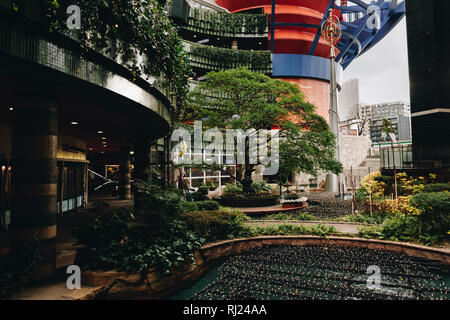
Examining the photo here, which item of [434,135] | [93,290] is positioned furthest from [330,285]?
[434,135]

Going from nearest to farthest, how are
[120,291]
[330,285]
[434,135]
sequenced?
[120,291], [330,285], [434,135]

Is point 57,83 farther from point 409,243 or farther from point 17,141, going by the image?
point 409,243

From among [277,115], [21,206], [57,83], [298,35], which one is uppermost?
[298,35]

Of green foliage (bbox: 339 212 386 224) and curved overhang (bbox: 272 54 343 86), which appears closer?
green foliage (bbox: 339 212 386 224)

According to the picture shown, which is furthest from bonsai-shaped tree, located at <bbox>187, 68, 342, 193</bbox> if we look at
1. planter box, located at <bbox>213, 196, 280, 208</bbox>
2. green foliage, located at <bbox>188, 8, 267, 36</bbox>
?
green foliage, located at <bbox>188, 8, 267, 36</bbox>

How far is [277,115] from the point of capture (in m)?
16.8

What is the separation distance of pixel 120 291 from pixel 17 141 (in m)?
3.53

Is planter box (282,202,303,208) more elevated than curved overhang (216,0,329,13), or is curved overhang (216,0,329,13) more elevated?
curved overhang (216,0,329,13)

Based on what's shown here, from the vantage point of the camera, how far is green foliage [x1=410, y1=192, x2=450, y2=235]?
27.6 feet

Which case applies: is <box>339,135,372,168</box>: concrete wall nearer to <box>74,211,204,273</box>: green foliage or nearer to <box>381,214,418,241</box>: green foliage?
<box>381,214,418,241</box>: green foliage

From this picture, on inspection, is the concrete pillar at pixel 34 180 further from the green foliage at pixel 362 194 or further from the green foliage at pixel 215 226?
the green foliage at pixel 362 194

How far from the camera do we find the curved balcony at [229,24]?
3662 centimetres

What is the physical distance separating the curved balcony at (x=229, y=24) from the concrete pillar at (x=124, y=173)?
73.5ft

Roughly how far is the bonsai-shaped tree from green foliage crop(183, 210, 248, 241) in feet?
23.2
